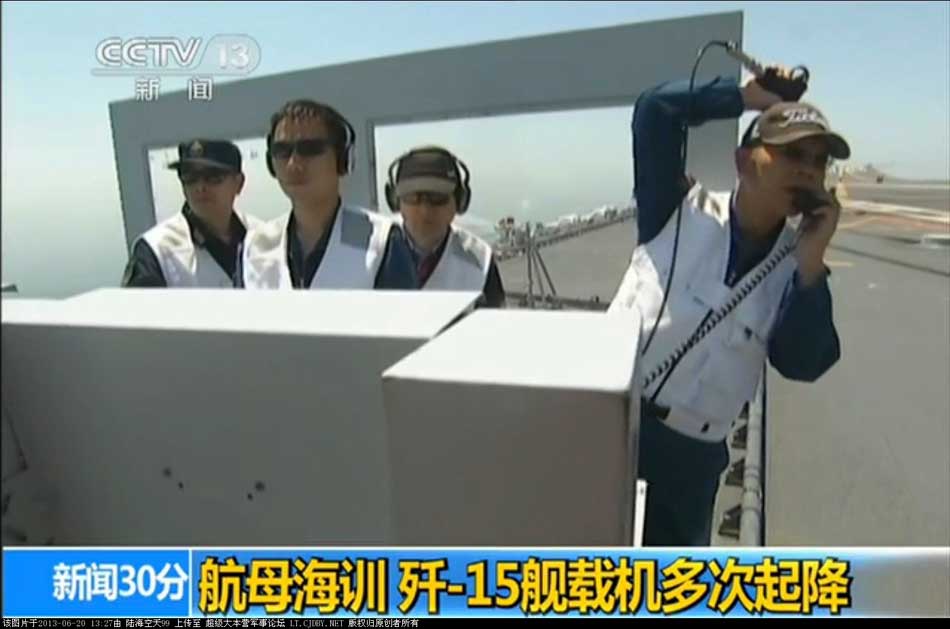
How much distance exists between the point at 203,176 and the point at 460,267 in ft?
2.32

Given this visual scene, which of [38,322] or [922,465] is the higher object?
[38,322]

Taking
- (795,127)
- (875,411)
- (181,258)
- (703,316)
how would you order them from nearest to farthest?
(795,127), (703,316), (181,258), (875,411)

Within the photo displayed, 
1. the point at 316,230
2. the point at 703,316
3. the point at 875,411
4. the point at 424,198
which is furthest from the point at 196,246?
the point at 875,411

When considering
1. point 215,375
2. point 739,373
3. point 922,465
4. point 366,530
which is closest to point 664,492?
point 739,373

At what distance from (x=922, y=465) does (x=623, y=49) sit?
2140mm

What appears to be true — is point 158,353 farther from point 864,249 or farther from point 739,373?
point 864,249

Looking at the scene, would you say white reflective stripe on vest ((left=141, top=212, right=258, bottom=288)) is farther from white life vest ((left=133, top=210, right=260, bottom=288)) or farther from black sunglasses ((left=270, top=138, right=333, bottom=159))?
black sunglasses ((left=270, top=138, right=333, bottom=159))

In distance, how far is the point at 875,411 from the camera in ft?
7.41

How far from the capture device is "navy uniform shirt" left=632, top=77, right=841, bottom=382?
973mm

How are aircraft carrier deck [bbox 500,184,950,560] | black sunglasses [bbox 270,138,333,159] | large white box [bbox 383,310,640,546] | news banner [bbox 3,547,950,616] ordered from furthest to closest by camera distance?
1. aircraft carrier deck [bbox 500,184,950,560]
2. black sunglasses [bbox 270,138,333,159]
3. news banner [bbox 3,547,950,616]
4. large white box [bbox 383,310,640,546]

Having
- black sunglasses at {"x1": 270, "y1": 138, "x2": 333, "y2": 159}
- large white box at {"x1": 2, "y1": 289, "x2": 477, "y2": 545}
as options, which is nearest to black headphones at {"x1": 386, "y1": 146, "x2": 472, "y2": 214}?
black sunglasses at {"x1": 270, "y1": 138, "x2": 333, "y2": 159}

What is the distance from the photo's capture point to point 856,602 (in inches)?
24.8

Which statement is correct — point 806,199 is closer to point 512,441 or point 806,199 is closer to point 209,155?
point 512,441

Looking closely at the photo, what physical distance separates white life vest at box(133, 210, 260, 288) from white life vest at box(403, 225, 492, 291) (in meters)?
0.53
